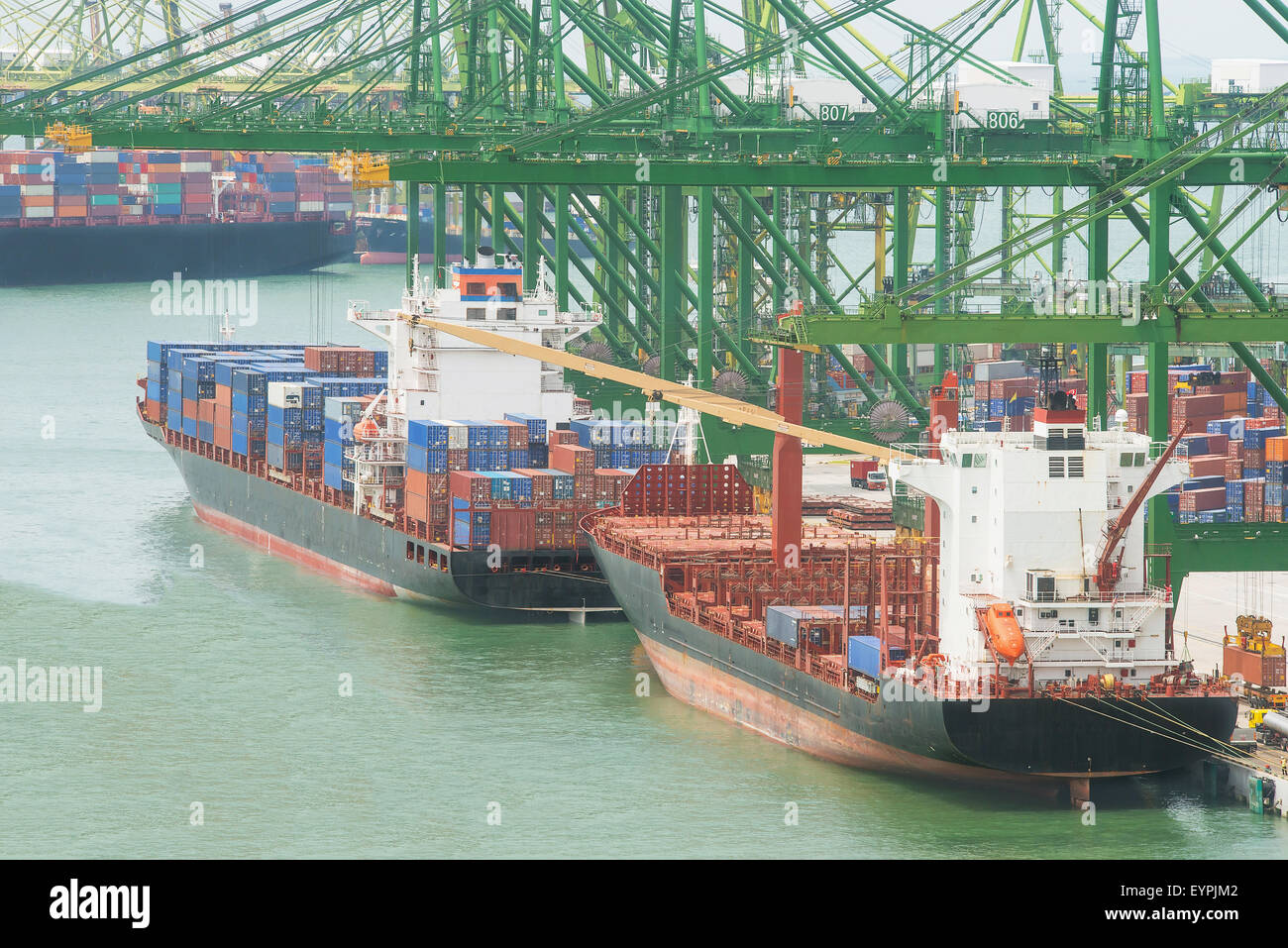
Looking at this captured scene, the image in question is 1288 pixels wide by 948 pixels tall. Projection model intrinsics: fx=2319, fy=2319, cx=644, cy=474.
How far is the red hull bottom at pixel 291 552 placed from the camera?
57469mm

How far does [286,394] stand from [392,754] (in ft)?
86.0

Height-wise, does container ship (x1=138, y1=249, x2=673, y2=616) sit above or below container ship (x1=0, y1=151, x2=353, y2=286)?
below

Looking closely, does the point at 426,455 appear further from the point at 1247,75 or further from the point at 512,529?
→ the point at 1247,75

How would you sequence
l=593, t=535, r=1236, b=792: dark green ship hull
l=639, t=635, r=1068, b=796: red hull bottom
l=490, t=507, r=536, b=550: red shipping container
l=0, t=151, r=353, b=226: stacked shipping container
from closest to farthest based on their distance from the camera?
l=593, t=535, r=1236, b=792: dark green ship hull < l=639, t=635, r=1068, b=796: red hull bottom < l=490, t=507, r=536, b=550: red shipping container < l=0, t=151, r=353, b=226: stacked shipping container

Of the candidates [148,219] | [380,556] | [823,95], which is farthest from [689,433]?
[148,219]

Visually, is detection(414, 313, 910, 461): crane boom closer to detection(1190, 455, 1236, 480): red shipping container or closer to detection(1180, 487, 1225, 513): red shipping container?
detection(1180, 487, 1225, 513): red shipping container

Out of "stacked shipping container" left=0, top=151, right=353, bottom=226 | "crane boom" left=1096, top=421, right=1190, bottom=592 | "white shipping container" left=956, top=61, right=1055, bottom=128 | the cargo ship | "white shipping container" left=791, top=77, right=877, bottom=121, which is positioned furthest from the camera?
"stacked shipping container" left=0, top=151, right=353, bottom=226

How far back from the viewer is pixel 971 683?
34781mm

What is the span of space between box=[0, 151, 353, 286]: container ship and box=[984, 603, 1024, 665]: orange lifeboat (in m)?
120

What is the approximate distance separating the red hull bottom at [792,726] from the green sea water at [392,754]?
0.95ft

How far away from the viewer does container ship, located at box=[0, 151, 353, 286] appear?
6147 inches

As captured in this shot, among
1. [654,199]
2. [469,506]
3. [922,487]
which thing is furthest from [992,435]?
[654,199]

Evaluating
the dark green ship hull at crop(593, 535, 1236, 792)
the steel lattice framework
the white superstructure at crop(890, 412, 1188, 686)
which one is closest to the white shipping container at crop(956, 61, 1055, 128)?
the steel lattice framework

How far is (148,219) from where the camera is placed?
16312cm
